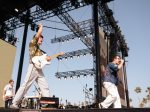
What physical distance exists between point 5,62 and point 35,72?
32.4 ft

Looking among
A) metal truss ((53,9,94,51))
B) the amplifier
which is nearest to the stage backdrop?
metal truss ((53,9,94,51))

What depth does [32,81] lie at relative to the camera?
13.8 ft

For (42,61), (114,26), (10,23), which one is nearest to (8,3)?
(10,23)

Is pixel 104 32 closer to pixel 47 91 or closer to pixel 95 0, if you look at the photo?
pixel 95 0

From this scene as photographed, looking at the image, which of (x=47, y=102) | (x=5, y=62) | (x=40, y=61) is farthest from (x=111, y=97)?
(x=5, y=62)

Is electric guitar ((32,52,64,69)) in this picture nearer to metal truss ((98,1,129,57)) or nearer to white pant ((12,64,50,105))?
white pant ((12,64,50,105))

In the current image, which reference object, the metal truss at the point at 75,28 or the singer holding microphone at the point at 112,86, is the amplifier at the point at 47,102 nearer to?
the singer holding microphone at the point at 112,86

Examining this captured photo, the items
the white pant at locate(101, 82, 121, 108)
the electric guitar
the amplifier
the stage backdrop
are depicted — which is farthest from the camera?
the stage backdrop

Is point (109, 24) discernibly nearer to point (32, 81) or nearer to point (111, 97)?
point (111, 97)

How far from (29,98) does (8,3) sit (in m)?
6.48

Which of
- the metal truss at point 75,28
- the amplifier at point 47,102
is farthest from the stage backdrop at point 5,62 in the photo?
the amplifier at point 47,102

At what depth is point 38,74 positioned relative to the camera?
427 cm

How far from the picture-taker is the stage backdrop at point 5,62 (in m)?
13.0

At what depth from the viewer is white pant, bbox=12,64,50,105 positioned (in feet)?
13.4
